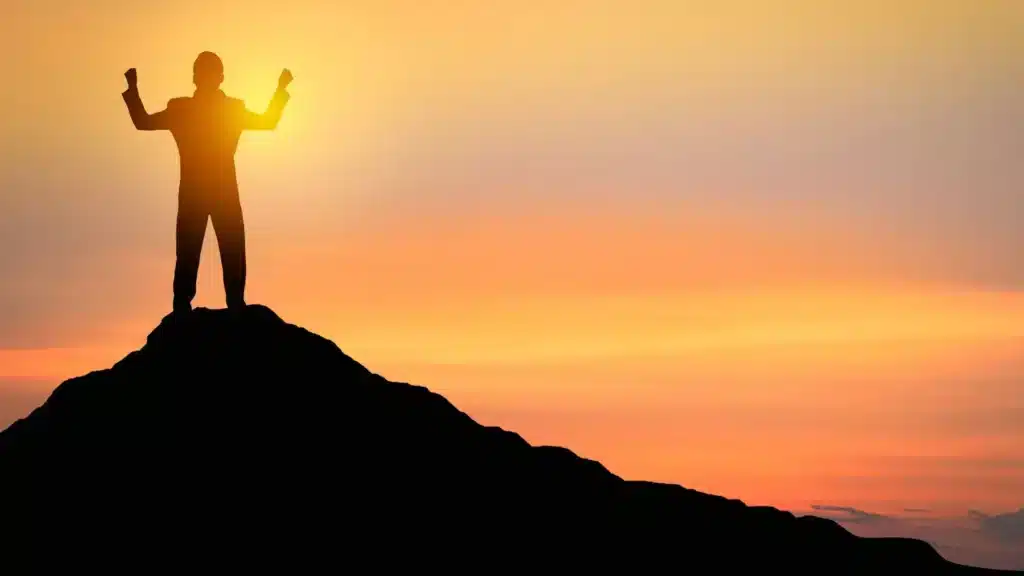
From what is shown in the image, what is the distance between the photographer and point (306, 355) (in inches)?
897

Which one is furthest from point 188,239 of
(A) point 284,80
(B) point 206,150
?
(A) point 284,80

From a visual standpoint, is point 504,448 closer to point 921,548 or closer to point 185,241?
point 185,241

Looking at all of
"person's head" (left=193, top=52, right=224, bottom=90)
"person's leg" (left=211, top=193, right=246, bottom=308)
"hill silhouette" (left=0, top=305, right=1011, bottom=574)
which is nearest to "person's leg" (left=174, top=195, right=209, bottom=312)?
"person's leg" (left=211, top=193, right=246, bottom=308)

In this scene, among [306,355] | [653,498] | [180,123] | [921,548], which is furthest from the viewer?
[921,548]

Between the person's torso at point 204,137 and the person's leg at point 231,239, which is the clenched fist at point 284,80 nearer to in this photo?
the person's torso at point 204,137

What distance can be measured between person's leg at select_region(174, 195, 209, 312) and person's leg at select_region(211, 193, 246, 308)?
0.73ft

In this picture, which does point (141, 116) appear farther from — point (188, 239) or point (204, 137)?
point (188, 239)

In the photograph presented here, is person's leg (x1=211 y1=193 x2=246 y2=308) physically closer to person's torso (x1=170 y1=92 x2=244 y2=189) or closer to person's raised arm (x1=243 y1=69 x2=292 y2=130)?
person's torso (x1=170 y1=92 x2=244 y2=189)

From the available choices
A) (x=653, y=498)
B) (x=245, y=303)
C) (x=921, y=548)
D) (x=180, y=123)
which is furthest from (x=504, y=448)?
(x=921, y=548)

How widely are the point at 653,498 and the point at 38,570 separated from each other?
437 inches

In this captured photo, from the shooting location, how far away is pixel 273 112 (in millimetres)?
21469

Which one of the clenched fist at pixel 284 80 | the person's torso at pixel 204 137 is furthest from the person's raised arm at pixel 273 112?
the person's torso at pixel 204 137

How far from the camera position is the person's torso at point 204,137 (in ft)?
69.6

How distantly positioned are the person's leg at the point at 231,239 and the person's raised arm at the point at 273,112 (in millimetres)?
1146
